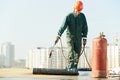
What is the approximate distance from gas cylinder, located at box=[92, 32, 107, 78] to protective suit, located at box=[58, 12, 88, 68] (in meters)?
2.70

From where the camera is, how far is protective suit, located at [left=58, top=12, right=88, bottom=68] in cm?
1098

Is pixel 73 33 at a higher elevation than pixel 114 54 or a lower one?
lower

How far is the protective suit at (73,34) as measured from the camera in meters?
11.0

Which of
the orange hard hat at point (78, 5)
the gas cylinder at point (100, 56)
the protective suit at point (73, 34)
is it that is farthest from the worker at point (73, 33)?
the gas cylinder at point (100, 56)

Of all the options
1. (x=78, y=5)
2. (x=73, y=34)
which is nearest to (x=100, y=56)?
(x=78, y=5)

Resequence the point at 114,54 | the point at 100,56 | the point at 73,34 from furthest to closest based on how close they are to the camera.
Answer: the point at 114,54 → the point at 73,34 → the point at 100,56

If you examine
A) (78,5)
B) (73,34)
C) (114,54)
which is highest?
(114,54)

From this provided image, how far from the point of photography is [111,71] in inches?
402

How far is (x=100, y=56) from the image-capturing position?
8.20 metres

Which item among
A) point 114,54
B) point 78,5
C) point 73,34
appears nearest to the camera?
point 78,5

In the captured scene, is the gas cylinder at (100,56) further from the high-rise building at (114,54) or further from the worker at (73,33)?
the high-rise building at (114,54)

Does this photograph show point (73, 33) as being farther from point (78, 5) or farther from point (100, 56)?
point (100, 56)

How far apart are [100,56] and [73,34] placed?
2920 millimetres

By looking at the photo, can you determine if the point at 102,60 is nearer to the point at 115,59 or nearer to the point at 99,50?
the point at 99,50
